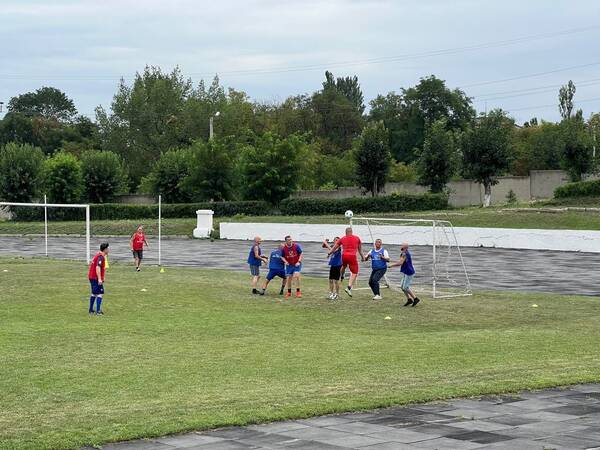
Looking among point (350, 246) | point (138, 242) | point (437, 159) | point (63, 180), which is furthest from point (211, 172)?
point (350, 246)

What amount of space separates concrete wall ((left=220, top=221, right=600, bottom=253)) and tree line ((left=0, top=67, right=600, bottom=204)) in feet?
33.4

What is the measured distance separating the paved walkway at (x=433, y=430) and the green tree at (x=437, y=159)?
5551 centimetres

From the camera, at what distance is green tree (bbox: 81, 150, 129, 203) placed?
3088 inches

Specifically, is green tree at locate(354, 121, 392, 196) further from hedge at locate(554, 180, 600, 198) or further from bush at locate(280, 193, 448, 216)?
hedge at locate(554, 180, 600, 198)

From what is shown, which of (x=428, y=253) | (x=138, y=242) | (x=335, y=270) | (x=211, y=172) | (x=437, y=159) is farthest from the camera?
(x=211, y=172)

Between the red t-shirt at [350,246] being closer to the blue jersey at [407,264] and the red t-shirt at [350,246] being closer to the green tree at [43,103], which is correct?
the blue jersey at [407,264]

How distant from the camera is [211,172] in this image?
72.8 m

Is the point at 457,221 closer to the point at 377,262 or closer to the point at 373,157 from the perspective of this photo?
the point at 373,157

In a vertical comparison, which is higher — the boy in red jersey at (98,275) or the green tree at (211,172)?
the green tree at (211,172)

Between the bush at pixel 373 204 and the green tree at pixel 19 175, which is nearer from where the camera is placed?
the bush at pixel 373 204

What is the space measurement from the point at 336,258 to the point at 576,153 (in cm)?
4253

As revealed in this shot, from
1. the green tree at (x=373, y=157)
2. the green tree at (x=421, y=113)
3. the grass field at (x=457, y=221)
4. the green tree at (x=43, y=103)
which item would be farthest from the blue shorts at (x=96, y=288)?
the green tree at (x=43, y=103)

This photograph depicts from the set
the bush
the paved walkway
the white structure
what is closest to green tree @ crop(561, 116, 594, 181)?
the bush

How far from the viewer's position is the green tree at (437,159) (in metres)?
67.9
